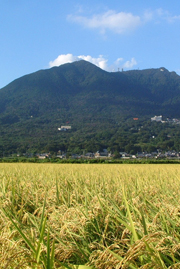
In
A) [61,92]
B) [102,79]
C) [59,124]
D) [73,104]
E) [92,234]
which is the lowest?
[92,234]

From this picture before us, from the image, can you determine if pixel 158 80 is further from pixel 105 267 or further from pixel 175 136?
pixel 105 267

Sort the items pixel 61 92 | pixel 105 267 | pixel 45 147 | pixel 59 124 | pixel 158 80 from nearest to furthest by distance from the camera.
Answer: pixel 105 267 → pixel 45 147 → pixel 59 124 → pixel 61 92 → pixel 158 80

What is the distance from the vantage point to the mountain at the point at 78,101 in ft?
249

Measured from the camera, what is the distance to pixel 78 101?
10075 centimetres

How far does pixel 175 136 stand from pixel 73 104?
126 ft

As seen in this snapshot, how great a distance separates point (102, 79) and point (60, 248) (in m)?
126

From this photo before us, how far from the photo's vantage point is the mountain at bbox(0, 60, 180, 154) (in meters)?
75.9

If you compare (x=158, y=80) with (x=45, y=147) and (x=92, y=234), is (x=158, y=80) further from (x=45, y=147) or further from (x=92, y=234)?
(x=92, y=234)

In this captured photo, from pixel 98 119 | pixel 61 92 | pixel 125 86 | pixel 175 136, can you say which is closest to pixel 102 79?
pixel 125 86

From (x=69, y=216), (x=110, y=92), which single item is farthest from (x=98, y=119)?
(x=69, y=216)

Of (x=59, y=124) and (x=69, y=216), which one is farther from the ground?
(x=59, y=124)

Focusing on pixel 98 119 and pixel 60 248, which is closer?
pixel 60 248

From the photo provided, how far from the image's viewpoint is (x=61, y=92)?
112m

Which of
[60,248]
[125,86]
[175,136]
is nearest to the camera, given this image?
[60,248]
